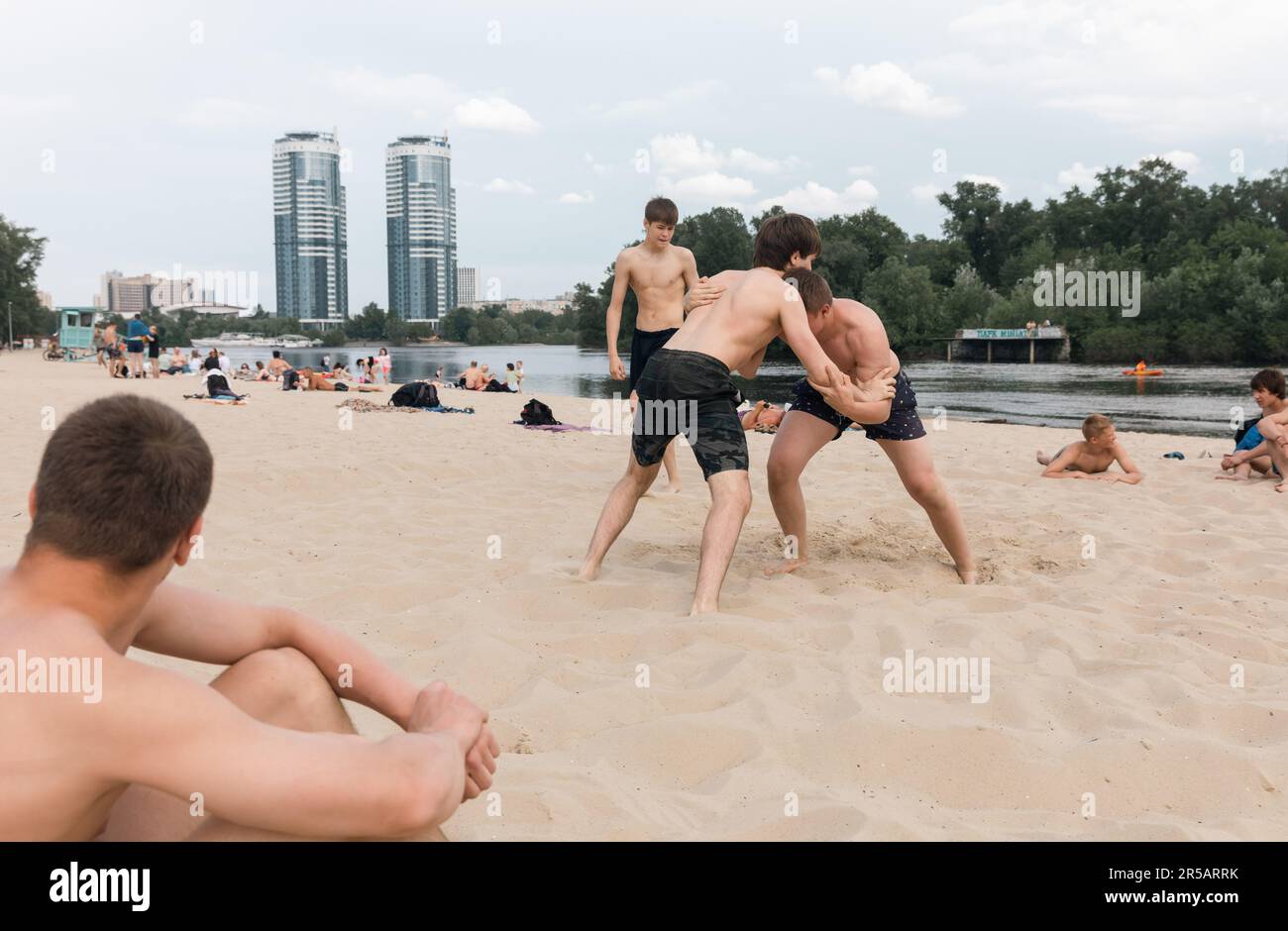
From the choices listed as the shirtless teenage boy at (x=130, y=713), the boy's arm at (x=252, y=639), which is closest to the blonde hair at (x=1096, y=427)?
the boy's arm at (x=252, y=639)

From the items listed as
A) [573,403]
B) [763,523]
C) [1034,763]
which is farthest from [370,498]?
[573,403]

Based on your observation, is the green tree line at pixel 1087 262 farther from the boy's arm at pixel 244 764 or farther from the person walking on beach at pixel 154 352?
the boy's arm at pixel 244 764

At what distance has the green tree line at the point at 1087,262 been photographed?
169ft

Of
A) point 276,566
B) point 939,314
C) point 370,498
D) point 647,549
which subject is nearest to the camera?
point 276,566

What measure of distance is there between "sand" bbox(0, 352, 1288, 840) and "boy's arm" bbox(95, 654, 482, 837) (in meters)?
0.84

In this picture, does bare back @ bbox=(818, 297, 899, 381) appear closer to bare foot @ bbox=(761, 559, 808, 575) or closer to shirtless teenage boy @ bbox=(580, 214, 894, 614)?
shirtless teenage boy @ bbox=(580, 214, 894, 614)

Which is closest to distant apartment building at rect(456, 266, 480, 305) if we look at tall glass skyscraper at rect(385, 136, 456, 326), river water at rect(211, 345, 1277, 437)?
tall glass skyscraper at rect(385, 136, 456, 326)

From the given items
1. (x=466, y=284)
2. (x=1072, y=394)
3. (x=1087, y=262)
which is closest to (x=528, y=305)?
(x=466, y=284)

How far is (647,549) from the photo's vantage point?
18.0 ft

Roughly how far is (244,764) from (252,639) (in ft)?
1.97

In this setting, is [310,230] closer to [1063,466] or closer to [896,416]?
[1063,466]

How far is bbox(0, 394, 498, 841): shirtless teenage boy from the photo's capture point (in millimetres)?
1353
